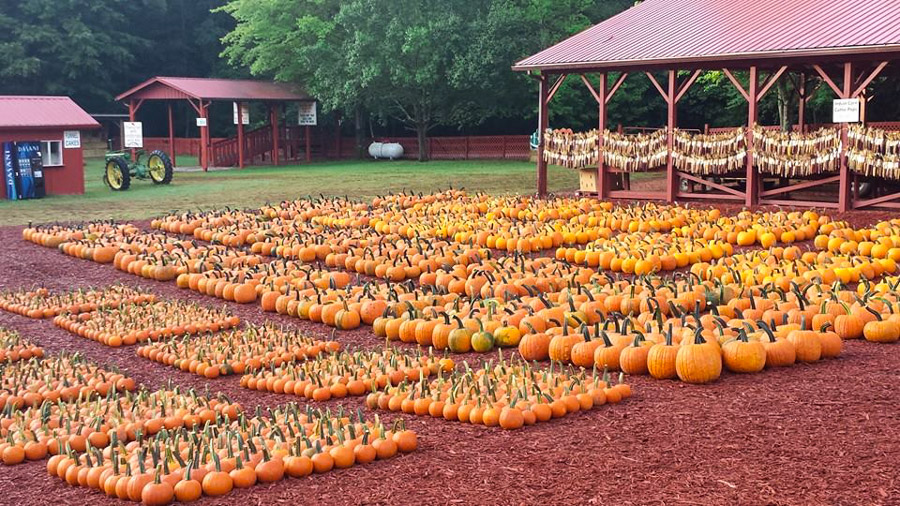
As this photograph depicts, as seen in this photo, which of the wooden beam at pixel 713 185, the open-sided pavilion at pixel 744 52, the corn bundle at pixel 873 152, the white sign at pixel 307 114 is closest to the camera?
the corn bundle at pixel 873 152

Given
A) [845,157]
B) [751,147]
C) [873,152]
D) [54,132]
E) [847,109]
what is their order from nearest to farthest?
[873,152]
[847,109]
[845,157]
[751,147]
[54,132]

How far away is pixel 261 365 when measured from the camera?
9164mm

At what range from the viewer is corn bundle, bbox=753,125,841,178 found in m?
18.9

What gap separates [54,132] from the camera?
28.2 meters

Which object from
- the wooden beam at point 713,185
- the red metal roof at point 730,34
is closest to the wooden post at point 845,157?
the red metal roof at point 730,34

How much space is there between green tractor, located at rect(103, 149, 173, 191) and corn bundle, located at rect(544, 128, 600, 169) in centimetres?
1286

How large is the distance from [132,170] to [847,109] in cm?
2144

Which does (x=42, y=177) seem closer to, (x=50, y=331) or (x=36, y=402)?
(x=50, y=331)

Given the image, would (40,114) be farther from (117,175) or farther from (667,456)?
(667,456)

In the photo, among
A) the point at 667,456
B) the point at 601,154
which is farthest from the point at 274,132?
the point at 667,456

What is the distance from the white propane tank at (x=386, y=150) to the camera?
45812 mm

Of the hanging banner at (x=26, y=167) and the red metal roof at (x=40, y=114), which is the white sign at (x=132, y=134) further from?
the hanging banner at (x=26, y=167)

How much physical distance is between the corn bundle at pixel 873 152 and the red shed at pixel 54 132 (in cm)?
1884

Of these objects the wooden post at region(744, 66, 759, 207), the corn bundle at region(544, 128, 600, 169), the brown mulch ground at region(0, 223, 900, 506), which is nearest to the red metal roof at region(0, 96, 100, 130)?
the corn bundle at region(544, 128, 600, 169)
